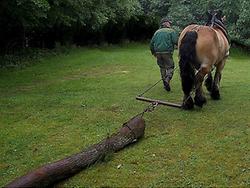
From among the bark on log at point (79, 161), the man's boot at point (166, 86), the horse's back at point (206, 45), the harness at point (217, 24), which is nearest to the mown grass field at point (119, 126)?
the bark on log at point (79, 161)

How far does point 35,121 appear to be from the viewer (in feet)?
27.3

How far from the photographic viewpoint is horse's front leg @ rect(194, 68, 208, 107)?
26.8 feet

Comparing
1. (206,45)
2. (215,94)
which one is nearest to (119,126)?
(206,45)

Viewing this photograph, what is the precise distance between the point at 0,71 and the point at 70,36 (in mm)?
10030

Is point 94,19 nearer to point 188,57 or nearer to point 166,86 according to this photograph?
point 166,86

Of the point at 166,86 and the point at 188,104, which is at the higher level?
the point at 188,104

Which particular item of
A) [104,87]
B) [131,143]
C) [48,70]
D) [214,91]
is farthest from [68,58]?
A: [131,143]

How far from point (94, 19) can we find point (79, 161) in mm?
17302

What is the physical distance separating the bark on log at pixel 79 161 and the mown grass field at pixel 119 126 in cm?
11

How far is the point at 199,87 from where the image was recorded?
8523 millimetres

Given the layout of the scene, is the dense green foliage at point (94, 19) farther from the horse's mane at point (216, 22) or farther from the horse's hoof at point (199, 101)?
the horse's hoof at point (199, 101)

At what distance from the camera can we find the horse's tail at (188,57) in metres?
8.01

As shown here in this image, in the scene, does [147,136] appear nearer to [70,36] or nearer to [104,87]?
[104,87]

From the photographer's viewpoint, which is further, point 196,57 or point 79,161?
point 196,57
